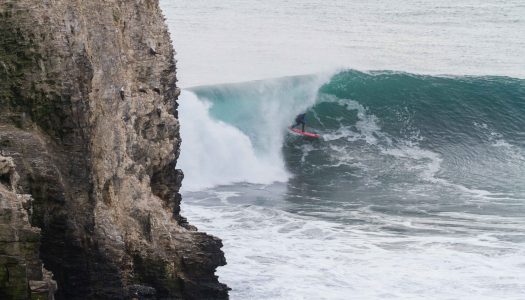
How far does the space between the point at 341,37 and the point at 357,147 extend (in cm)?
1184

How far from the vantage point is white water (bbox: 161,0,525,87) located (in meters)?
35.6

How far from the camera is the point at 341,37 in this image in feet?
134

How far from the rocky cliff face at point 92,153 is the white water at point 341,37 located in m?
17.1

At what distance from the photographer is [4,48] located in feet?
38.0

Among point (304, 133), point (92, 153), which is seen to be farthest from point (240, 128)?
point (92, 153)

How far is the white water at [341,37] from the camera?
117 feet

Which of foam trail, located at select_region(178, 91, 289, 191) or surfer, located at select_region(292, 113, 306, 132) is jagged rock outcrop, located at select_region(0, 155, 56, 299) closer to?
foam trail, located at select_region(178, 91, 289, 191)

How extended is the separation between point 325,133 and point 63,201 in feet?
63.4

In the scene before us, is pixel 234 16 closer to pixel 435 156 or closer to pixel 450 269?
pixel 435 156

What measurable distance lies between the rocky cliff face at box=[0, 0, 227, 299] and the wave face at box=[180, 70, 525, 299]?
3208mm

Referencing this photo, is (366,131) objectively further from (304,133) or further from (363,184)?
(363,184)

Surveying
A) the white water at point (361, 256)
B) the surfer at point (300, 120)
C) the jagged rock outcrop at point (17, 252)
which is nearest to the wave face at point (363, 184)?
the white water at point (361, 256)

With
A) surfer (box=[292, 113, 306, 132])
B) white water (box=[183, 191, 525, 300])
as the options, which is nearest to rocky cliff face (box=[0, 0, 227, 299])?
white water (box=[183, 191, 525, 300])

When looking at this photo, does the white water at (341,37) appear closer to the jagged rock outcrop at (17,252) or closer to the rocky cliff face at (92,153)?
the rocky cliff face at (92,153)
